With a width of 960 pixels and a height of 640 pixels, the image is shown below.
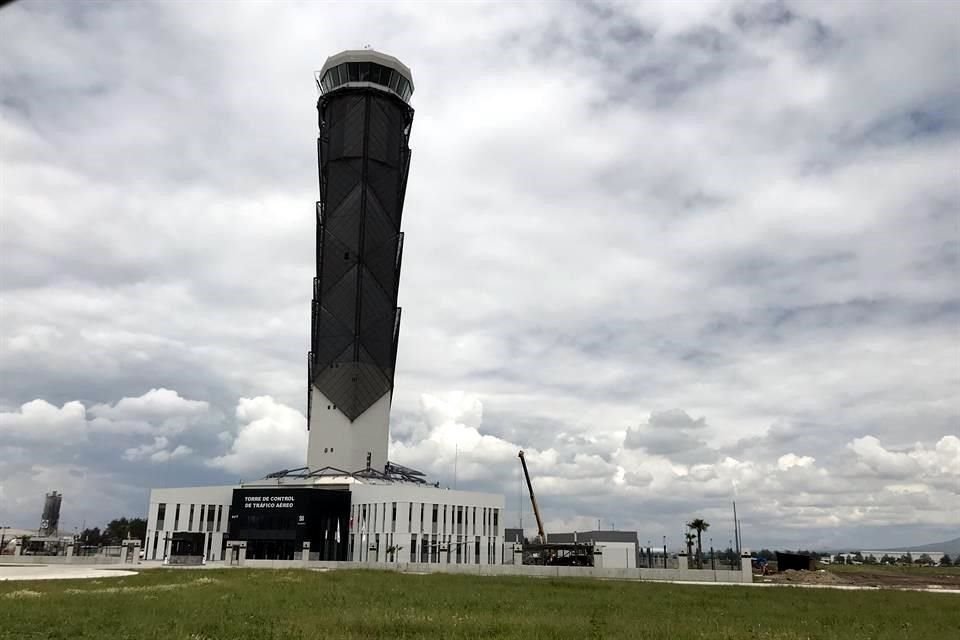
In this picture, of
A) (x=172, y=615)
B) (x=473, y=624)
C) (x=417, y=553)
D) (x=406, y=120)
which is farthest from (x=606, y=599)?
(x=406, y=120)

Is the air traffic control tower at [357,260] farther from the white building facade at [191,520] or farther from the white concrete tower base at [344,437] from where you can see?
the white building facade at [191,520]

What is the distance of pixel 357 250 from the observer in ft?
396

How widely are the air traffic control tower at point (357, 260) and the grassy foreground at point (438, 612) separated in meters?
70.2

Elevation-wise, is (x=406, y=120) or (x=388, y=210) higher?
(x=406, y=120)

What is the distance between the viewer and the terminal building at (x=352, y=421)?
3971 inches

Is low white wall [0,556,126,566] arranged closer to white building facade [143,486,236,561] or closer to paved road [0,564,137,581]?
white building facade [143,486,236,561]

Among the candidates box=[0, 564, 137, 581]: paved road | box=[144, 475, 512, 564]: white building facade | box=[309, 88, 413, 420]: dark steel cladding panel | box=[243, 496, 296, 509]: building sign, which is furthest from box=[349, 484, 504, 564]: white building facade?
box=[0, 564, 137, 581]: paved road

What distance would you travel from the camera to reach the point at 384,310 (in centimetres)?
12169

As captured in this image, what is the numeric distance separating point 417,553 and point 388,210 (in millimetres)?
55374

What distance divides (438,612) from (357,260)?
94471mm

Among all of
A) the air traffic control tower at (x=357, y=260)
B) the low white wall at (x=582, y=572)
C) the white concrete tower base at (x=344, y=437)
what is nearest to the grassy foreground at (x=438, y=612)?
the low white wall at (x=582, y=572)

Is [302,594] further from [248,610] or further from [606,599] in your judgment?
[606,599]

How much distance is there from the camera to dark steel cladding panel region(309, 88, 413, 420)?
4673 inches

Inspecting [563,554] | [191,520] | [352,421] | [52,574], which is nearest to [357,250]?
[352,421]
